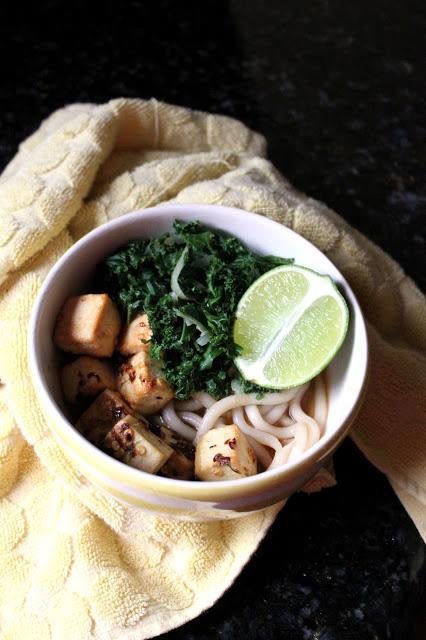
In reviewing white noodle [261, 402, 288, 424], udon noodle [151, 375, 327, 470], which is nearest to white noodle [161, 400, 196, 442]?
udon noodle [151, 375, 327, 470]

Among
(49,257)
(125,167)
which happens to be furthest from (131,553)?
(125,167)

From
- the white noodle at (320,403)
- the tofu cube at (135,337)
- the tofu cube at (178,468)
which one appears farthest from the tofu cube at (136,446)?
the white noodle at (320,403)

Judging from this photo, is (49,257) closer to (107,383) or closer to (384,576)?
(107,383)

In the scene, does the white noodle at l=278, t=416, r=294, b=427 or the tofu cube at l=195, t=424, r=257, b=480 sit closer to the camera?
the tofu cube at l=195, t=424, r=257, b=480

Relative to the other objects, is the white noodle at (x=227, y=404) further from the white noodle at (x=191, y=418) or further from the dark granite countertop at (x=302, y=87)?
the dark granite countertop at (x=302, y=87)

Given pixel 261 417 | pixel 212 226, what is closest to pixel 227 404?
pixel 261 417

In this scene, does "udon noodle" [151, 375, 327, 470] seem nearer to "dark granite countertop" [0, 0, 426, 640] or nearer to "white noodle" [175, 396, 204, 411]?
"white noodle" [175, 396, 204, 411]
